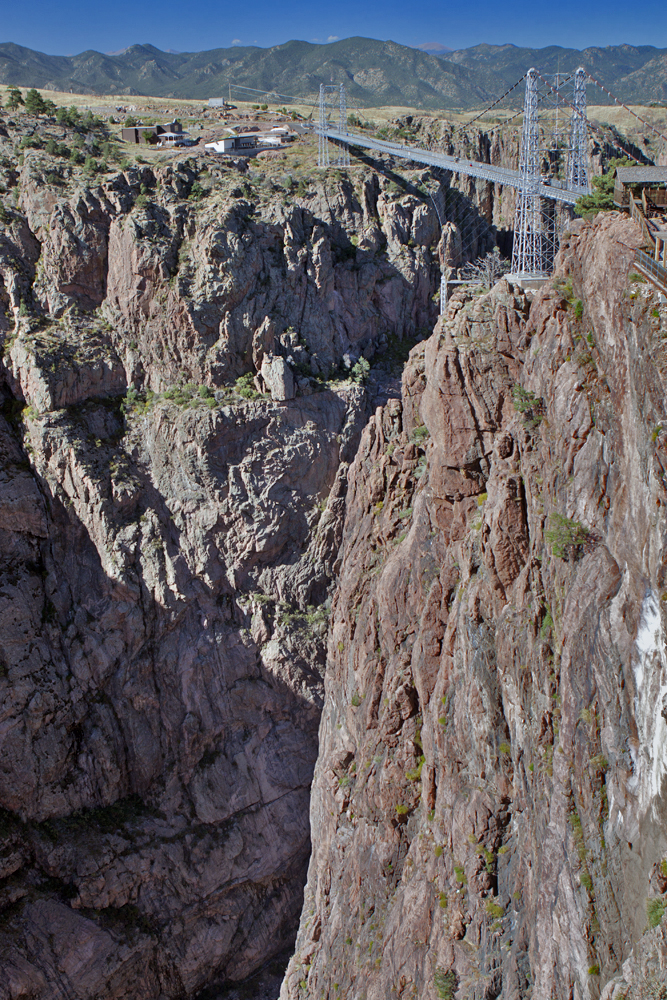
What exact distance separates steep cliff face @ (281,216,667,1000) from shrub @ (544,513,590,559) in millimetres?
49

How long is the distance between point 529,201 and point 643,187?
45.0 ft

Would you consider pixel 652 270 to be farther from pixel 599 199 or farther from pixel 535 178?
pixel 535 178

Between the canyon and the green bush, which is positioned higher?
the green bush

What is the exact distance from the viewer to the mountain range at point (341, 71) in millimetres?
146625

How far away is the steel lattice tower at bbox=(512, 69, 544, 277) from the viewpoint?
3631cm

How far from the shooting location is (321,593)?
151 feet

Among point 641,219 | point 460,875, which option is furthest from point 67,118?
point 460,875

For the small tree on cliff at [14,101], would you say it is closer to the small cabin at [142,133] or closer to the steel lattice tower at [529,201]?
the small cabin at [142,133]

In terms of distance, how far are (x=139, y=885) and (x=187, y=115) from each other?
65.7 meters

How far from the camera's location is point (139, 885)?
40406 millimetres

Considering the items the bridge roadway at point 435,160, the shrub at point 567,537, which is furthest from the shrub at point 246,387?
the shrub at point 567,537

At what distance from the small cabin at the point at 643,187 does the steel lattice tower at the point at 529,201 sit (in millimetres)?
7812

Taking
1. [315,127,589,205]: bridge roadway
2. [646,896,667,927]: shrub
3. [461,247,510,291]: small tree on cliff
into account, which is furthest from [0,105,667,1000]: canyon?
[315,127,589,205]: bridge roadway

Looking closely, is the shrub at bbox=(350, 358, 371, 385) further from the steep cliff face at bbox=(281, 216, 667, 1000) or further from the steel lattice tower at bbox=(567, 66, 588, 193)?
the steel lattice tower at bbox=(567, 66, 588, 193)
